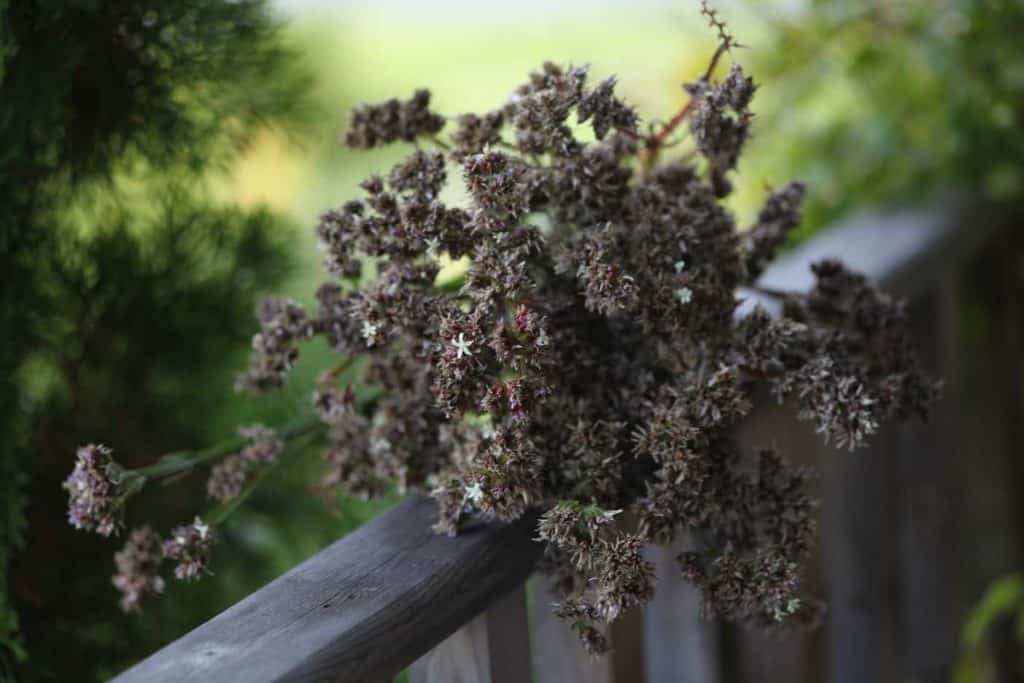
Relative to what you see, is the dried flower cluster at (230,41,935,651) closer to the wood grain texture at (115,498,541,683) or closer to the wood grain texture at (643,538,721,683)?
the wood grain texture at (115,498,541,683)

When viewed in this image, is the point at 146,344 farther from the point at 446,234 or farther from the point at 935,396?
the point at 935,396

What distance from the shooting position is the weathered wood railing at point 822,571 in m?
0.68

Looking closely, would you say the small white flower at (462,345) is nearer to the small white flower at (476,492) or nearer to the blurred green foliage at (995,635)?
the small white flower at (476,492)

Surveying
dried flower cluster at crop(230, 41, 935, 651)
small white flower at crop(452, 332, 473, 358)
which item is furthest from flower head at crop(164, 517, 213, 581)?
small white flower at crop(452, 332, 473, 358)

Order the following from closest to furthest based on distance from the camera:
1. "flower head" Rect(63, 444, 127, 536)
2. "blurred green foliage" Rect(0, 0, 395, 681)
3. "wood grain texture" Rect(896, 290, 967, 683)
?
"flower head" Rect(63, 444, 127, 536) < "blurred green foliage" Rect(0, 0, 395, 681) < "wood grain texture" Rect(896, 290, 967, 683)

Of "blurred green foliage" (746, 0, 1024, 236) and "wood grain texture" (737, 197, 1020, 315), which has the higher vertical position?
"blurred green foliage" (746, 0, 1024, 236)

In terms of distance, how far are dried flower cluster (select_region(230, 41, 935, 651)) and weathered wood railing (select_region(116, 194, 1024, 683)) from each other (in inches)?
3.0

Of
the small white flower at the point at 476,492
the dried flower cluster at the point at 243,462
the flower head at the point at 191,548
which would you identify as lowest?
the small white flower at the point at 476,492

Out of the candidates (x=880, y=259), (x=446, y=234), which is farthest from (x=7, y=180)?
(x=880, y=259)

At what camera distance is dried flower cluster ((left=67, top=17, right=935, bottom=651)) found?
0.69m

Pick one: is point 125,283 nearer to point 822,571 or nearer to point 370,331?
point 370,331

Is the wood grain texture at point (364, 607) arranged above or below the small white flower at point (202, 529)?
below

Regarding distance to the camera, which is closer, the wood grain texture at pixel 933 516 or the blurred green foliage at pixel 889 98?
the blurred green foliage at pixel 889 98

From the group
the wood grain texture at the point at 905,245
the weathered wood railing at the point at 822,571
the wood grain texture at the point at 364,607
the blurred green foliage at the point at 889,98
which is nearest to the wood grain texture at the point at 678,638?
the weathered wood railing at the point at 822,571
